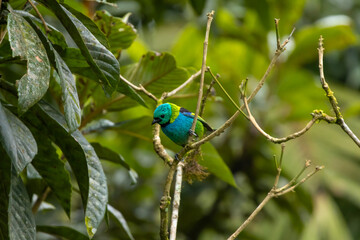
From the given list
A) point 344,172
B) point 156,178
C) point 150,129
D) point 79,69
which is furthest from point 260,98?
point 79,69

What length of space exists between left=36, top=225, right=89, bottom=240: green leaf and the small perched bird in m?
0.52

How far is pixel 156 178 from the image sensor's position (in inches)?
215

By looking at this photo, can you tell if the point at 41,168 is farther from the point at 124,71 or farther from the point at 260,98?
the point at 260,98

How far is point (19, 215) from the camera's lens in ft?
5.65

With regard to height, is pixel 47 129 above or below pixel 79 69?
below

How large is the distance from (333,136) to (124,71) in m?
3.24

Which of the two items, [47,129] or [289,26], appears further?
[289,26]

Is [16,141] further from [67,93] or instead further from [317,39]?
[317,39]

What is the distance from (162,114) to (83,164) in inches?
19.9

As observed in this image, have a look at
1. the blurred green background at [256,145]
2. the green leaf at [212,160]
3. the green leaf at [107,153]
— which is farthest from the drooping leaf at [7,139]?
the blurred green background at [256,145]

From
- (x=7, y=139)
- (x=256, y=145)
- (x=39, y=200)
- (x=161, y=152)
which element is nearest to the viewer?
(x=7, y=139)

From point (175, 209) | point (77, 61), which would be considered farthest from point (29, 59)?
point (175, 209)

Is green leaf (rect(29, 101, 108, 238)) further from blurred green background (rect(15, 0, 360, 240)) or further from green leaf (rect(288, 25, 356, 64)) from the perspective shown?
green leaf (rect(288, 25, 356, 64))

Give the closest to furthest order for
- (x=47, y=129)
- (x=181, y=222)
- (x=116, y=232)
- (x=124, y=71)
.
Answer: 1. (x=47, y=129)
2. (x=124, y=71)
3. (x=116, y=232)
4. (x=181, y=222)
